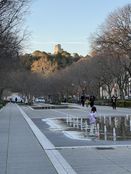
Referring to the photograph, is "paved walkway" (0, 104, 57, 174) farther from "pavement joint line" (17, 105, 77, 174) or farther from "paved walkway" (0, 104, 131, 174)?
"pavement joint line" (17, 105, 77, 174)

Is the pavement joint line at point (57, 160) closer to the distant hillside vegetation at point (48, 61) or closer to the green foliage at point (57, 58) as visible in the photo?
the distant hillside vegetation at point (48, 61)

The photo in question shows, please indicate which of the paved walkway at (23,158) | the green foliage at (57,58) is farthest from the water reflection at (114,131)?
the green foliage at (57,58)

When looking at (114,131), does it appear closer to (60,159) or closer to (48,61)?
(60,159)

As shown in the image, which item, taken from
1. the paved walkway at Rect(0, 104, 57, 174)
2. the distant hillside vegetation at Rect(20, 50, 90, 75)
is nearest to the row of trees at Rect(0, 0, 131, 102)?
the distant hillside vegetation at Rect(20, 50, 90, 75)

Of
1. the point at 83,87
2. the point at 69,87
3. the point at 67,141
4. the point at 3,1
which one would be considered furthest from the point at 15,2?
the point at 69,87

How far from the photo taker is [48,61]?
152m

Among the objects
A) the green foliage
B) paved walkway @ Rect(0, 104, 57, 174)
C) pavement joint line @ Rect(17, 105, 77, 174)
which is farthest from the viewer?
the green foliage

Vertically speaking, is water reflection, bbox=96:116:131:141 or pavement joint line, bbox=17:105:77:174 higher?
water reflection, bbox=96:116:131:141

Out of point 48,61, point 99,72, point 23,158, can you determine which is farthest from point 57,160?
point 48,61

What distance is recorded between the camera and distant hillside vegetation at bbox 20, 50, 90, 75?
454 feet

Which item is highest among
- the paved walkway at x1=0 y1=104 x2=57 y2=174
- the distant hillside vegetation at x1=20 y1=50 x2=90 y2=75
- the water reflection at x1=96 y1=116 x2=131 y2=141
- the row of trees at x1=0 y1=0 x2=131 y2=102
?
the distant hillside vegetation at x1=20 y1=50 x2=90 y2=75

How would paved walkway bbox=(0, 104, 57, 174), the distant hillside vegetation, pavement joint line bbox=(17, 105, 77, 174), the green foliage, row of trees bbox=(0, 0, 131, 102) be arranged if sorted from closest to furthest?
pavement joint line bbox=(17, 105, 77, 174) < paved walkway bbox=(0, 104, 57, 174) < row of trees bbox=(0, 0, 131, 102) < the distant hillside vegetation < the green foliage

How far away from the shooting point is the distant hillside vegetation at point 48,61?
138 m

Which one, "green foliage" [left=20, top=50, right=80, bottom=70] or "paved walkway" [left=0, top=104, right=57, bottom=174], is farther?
"green foliage" [left=20, top=50, right=80, bottom=70]
